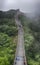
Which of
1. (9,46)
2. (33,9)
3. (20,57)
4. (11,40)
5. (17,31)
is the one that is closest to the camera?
(20,57)

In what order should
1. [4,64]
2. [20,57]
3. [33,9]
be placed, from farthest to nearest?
[33,9]
[20,57]
[4,64]

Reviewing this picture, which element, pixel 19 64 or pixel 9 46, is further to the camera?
pixel 9 46

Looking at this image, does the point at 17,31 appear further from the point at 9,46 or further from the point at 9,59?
the point at 9,59

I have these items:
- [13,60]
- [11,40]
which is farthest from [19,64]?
[11,40]

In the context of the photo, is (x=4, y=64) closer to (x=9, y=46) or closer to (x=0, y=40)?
(x=9, y=46)

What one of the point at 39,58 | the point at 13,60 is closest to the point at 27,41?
the point at 39,58

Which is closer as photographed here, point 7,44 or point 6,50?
point 6,50

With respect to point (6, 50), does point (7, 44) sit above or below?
above

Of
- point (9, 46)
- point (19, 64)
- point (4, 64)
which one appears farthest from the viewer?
point (9, 46)

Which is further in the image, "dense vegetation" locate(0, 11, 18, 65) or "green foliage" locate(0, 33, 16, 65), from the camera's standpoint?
"dense vegetation" locate(0, 11, 18, 65)

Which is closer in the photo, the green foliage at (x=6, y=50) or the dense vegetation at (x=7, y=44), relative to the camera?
the green foliage at (x=6, y=50)
